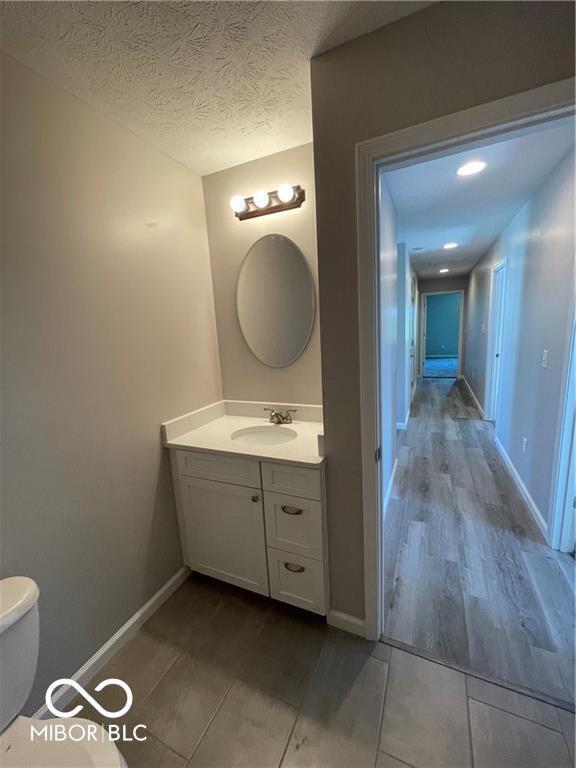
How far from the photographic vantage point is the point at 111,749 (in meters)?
0.80

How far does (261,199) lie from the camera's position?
178 cm

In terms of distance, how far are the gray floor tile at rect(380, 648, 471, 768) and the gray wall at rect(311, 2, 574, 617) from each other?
28 centimetres

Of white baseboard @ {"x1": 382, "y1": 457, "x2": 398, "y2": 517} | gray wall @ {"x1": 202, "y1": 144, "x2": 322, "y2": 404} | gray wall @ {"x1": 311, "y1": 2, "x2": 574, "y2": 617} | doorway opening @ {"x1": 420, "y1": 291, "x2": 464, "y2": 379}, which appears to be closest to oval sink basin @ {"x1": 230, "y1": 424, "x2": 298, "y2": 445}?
gray wall @ {"x1": 202, "y1": 144, "x2": 322, "y2": 404}

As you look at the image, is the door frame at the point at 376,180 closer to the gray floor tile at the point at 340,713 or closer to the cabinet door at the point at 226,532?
the gray floor tile at the point at 340,713

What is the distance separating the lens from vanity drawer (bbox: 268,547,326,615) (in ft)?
4.88

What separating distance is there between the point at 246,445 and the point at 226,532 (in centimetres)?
47

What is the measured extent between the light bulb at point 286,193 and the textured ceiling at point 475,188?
2.04ft

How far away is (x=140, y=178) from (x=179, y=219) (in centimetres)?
27

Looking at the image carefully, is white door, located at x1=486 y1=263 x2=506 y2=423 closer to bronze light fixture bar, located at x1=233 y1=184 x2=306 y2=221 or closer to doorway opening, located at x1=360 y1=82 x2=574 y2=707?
doorway opening, located at x1=360 y1=82 x2=574 y2=707

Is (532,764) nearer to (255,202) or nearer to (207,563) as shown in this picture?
(207,563)

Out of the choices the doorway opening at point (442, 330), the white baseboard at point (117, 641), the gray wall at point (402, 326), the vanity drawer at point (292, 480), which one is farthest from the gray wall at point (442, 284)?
the white baseboard at point (117, 641)

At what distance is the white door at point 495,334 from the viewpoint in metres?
3.72

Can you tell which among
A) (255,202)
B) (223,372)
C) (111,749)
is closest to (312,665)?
(111,749)

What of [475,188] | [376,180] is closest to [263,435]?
[376,180]
